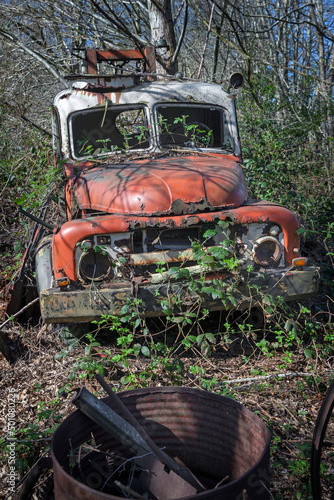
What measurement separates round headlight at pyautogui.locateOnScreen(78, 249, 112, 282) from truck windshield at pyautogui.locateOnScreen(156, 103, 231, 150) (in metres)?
1.75

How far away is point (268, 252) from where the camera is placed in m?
3.71

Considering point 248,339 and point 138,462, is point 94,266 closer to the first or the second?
point 248,339

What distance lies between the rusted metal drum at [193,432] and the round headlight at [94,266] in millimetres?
1423

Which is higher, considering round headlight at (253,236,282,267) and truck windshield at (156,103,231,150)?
truck windshield at (156,103,231,150)

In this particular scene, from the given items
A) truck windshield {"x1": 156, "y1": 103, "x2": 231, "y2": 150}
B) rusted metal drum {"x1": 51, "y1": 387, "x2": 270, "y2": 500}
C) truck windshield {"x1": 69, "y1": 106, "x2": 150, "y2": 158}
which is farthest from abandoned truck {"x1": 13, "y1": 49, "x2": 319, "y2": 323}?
rusted metal drum {"x1": 51, "y1": 387, "x2": 270, "y2": 500}

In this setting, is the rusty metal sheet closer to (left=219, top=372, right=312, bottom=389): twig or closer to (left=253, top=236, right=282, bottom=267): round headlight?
(left=253, top=236, right=282, bottom=267): round headlight

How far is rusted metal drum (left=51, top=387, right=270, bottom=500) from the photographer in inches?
77.9

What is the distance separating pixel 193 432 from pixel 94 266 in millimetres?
1622

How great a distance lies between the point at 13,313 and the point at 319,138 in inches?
255

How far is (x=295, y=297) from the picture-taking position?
3.64 meters

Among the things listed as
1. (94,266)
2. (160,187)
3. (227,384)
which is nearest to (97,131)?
(160,187)

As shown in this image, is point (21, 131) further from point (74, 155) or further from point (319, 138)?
point (319, 138)

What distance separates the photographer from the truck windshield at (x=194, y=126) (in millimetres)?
4801

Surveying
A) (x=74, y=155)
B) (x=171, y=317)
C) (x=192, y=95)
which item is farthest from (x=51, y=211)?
(x=171, y=317)
